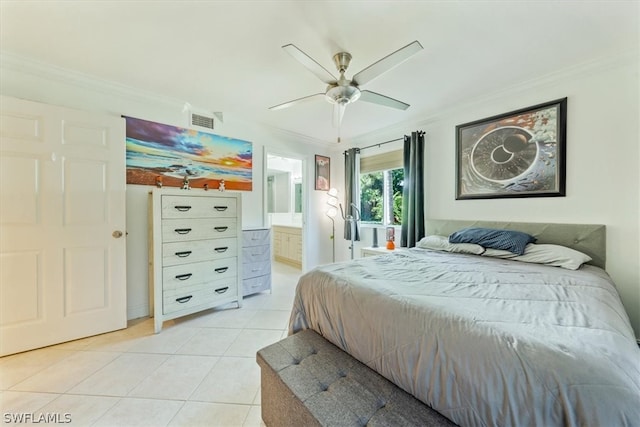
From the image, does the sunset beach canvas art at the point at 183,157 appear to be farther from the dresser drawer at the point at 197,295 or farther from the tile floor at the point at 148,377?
the tile floor at the point at 148,377

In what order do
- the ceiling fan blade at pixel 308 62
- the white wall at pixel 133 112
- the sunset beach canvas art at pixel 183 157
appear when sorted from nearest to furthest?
the ceiling fan blade at pixel 308 62 → the white wall at pixel 133 112 → the sunset beach canvas art at pixel 183 157

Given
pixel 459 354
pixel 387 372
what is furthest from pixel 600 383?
pixel 387 372

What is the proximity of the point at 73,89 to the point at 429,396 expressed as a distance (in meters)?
3.63

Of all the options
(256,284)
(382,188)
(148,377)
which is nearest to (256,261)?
(256,284)

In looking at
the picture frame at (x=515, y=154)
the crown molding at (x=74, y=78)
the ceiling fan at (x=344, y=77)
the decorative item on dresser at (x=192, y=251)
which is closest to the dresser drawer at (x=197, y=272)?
the decorative item on dresser at (x=192, y=251)

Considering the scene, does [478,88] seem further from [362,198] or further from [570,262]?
[362,198]

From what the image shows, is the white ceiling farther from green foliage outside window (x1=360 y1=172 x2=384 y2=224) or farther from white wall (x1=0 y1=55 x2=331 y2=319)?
green foliage outside window (x1=360 y1=172 x2=384 y2=224)

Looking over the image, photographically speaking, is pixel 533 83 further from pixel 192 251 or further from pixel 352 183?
pixel 192 251

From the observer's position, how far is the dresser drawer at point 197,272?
2.38 meters

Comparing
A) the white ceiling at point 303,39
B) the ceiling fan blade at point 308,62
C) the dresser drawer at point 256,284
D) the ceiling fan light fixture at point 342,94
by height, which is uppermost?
the white ceiling at point 303,39

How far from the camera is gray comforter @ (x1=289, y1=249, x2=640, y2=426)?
688 mm

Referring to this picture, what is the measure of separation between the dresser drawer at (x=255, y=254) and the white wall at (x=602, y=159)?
290 centimetres

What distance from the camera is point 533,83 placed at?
2383 mm

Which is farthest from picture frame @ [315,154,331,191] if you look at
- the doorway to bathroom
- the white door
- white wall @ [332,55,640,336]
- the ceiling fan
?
the white door
